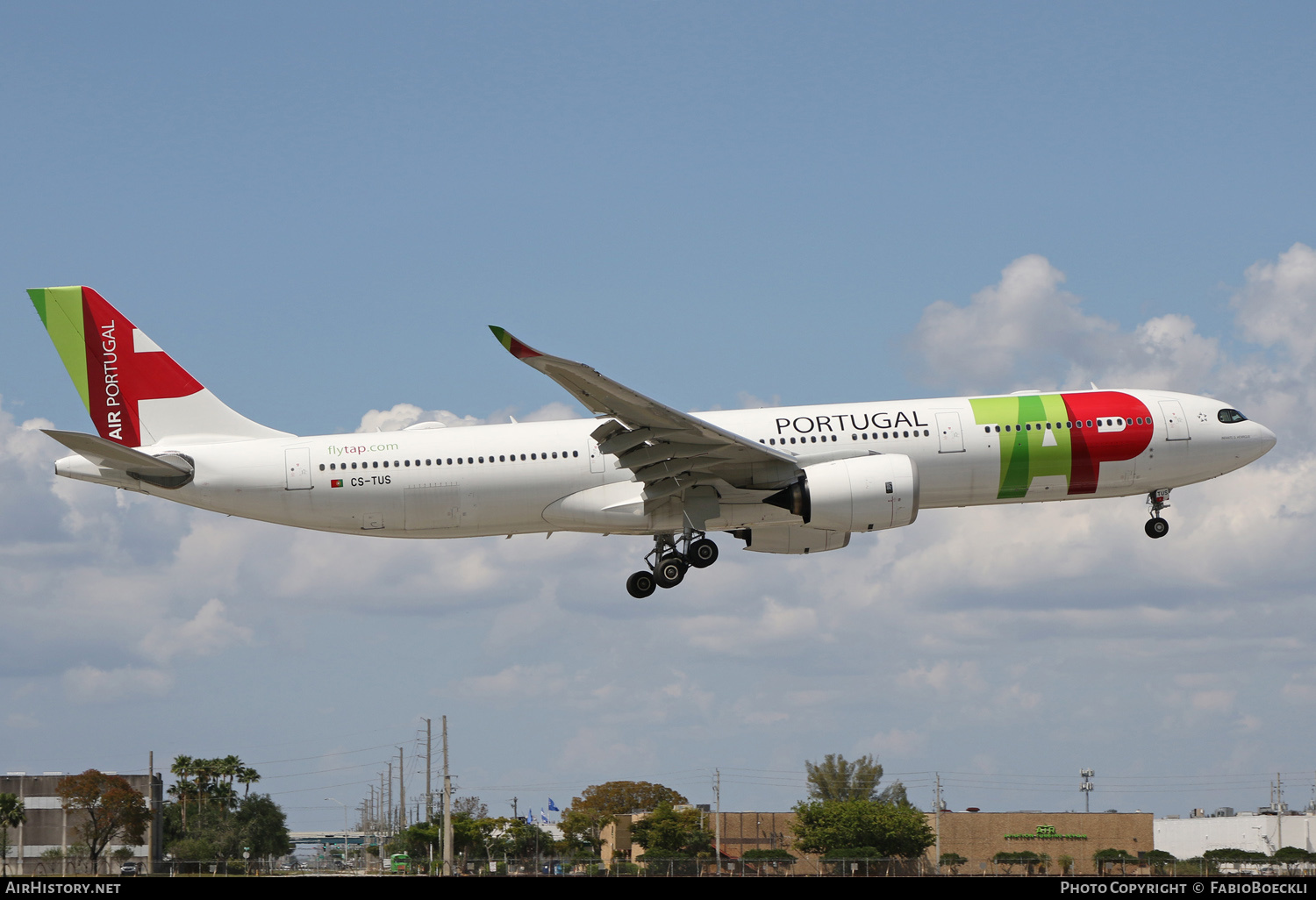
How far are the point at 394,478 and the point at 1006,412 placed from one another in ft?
59.1

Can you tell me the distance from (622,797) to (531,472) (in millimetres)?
77709

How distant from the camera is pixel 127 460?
37.5 m

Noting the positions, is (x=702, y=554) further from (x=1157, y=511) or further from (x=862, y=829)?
(x=862, y=829)

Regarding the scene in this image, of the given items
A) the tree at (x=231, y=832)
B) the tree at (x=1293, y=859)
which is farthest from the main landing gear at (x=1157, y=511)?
the tree at (x=231, y=832)

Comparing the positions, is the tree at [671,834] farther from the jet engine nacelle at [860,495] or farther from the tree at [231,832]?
the jet engine nacelle at [860,495]

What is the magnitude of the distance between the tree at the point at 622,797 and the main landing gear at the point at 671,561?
7119cm

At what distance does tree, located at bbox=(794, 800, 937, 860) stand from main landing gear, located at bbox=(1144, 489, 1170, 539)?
46.7 meters

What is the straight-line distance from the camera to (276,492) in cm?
3803

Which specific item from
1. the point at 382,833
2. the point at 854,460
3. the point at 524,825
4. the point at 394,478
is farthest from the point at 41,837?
the point at 854,460

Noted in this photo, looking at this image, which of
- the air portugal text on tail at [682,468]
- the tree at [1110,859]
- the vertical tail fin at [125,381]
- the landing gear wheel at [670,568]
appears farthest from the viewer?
the tree at [1110,859]

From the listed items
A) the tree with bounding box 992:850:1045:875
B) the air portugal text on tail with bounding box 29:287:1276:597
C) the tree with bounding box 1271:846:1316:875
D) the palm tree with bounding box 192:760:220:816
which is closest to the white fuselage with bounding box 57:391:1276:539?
the air portugal text on tail with bounding box 29:287:1276:597

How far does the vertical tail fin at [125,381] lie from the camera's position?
4147cm
